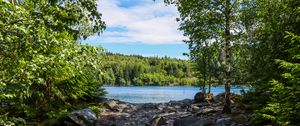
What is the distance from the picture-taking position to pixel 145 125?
71.6 feet

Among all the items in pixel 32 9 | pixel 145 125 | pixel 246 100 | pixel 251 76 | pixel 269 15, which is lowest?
pixel 145 125

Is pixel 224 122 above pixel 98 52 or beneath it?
beneath

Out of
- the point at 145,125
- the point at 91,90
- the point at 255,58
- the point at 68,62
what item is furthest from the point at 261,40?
the point at 91,90

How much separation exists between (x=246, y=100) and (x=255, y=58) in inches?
182

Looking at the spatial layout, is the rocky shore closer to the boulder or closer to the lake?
the boulder

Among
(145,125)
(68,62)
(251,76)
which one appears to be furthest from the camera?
(145,125)

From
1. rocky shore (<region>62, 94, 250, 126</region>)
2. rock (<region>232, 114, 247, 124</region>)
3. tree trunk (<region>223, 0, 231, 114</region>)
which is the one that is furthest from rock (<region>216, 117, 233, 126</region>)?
tree trunk (<region>223, 0, 231, 114</region>)

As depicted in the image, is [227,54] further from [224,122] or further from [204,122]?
[224,122]

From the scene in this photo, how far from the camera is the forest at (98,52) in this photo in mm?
6301

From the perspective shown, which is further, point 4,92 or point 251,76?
point 251,76

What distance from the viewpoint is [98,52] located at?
24.6 feet

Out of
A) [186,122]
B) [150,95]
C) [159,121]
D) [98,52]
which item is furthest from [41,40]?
[150,95]

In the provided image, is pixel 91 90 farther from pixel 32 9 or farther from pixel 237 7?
pixel 32 9

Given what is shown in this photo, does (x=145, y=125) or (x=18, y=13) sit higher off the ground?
(x=18, y=13)
